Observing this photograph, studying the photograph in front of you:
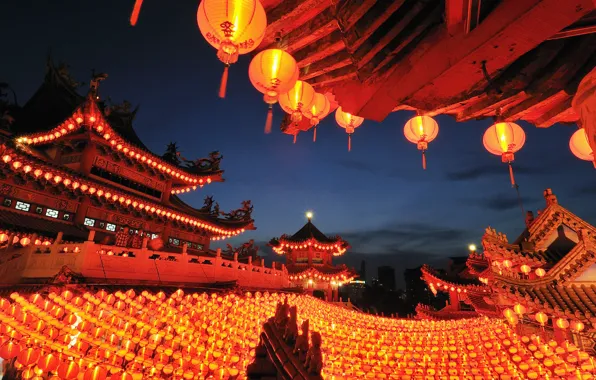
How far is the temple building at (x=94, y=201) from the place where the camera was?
779 centimetres

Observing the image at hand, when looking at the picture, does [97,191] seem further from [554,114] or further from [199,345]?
[554,114]

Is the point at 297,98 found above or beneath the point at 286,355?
above

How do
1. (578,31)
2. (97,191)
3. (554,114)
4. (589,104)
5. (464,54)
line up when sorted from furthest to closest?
(97,191) → (554,114) → (464,54) → (578,31) → (589,104)

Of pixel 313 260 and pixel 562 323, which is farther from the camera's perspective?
pixel 313 260

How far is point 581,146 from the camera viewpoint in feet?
12.1

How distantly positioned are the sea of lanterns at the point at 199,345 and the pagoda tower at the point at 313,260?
15239mm

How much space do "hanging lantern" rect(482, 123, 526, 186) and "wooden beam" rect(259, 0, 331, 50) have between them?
110 inches

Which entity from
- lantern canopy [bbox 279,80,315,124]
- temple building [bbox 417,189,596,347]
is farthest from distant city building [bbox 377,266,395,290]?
lantern canopy [bbox 279,80,315,124]

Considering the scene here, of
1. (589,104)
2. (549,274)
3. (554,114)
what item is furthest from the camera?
(549,274)

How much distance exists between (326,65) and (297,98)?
0.56 m

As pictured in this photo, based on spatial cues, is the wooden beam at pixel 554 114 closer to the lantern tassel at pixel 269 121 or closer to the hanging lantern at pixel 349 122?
the hanging lantern at pixel 349 122

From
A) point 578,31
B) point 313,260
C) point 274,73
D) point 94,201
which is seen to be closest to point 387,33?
point 274,73

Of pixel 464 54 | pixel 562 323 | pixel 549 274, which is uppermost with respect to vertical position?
pixel 464 54

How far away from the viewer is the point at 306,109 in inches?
159
